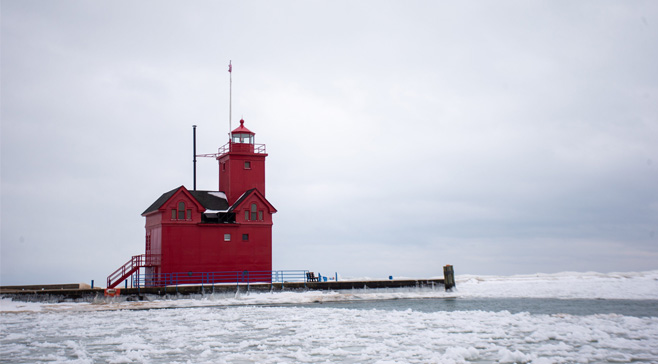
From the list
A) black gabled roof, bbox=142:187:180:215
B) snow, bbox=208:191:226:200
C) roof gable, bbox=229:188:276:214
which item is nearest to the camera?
black gabled roof, bbox=142:187:180:215

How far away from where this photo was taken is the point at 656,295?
43094 millimetres

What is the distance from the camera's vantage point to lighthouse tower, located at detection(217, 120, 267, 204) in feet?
145

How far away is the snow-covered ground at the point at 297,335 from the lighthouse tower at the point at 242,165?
36.1 ft

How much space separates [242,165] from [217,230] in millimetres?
6153

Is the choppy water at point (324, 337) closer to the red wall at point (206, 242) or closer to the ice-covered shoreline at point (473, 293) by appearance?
the ice-covered shoreline at point (473, 293)

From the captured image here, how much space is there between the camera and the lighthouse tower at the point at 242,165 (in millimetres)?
44188

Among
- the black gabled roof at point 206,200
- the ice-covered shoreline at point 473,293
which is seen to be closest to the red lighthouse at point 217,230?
the black gabled roof at point 206,200

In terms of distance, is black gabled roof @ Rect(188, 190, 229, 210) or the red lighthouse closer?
the red lighthouse

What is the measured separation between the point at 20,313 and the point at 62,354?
1744 cm

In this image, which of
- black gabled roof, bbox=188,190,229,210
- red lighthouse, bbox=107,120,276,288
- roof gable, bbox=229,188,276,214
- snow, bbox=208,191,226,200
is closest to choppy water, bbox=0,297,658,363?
red lighthouse, bbox=107,120,276,288

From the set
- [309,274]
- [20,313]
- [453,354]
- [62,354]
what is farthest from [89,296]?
[453,354]

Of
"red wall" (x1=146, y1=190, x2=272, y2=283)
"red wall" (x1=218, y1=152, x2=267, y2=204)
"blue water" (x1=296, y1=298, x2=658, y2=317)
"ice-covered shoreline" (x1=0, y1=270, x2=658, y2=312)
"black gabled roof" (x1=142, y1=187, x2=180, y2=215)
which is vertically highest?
"red wall" (x1=218, y1=152, x2=267, y2=204)

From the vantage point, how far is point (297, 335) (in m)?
21.0

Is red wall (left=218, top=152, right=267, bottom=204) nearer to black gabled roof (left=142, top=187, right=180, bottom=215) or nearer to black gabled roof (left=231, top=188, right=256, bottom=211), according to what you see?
black gabled roof (left=231, top=188, right=256, bottom=211)
